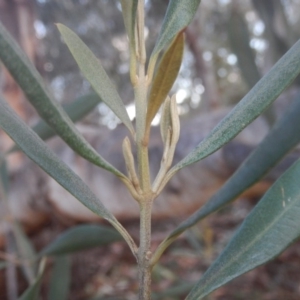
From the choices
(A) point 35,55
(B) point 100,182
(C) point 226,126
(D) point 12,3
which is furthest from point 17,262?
(D) point 12,3

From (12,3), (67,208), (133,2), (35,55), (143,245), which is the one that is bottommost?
(67,208)

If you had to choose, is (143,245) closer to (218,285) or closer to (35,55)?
(218,285)

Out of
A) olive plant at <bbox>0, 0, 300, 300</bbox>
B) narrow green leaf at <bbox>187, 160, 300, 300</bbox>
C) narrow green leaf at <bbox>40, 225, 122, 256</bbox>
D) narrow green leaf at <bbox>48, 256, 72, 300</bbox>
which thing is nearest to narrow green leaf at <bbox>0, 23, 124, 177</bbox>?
olive plant at <bbox>0, 0, 300, 300</bbox>

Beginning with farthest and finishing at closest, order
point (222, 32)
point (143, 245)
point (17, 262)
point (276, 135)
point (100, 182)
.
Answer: point (222, 32), point (100, 182), point (17, 262), point (276, 135), point (143, 245)

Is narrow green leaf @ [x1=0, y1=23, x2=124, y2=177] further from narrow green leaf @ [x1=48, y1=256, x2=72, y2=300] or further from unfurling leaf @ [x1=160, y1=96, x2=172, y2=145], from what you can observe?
narrow green leaf @ [x1=48, y1=256, x2=72, y2=300]

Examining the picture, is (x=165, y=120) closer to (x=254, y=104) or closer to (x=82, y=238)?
(x=254, y=104)

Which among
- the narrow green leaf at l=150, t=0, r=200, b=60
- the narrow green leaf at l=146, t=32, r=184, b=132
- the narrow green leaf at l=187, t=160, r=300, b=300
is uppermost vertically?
the narrow green leaf at l=150, t=0, r=200, b=60
